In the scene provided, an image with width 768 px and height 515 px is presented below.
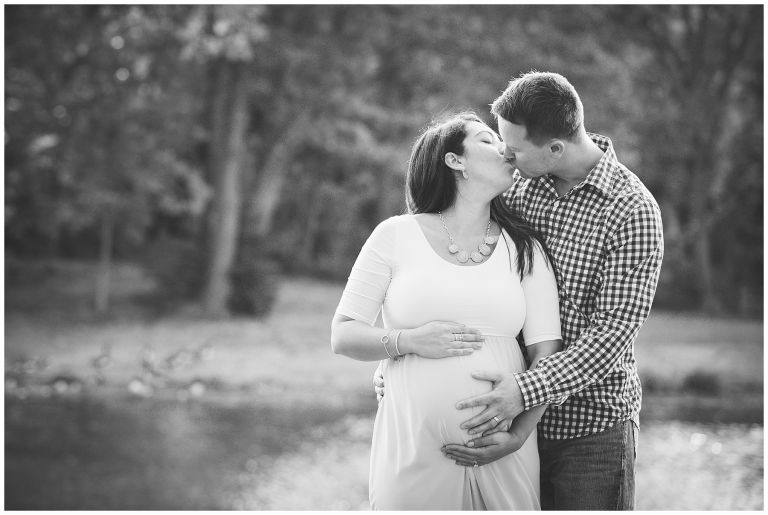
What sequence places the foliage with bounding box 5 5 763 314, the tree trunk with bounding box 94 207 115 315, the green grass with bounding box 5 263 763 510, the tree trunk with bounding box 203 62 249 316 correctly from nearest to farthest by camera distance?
the green grass with bounding box 5 263 763 510, the foliage with bounding box 5 5 763 314, the tree trunk with bounding box 203 62 249 316, the tree trunk with bounding box 94 207 115 315

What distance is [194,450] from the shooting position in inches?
286

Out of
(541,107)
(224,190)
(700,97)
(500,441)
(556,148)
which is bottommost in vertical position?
(224,190)

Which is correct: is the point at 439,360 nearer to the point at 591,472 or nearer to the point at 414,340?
the point at 414,340

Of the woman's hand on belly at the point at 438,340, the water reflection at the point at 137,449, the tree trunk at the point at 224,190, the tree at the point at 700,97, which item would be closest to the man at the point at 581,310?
the woman's hand on belly at the point at 438,340

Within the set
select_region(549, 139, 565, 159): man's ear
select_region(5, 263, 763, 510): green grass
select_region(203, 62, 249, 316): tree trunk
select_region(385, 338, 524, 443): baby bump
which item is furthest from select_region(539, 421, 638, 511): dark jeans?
select_region(203, 62, 249, 316): tree trunk

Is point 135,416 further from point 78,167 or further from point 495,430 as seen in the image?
point 495,430

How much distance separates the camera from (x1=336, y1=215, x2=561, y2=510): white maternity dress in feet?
6.65

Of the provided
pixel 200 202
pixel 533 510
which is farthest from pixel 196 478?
pixel 200 202

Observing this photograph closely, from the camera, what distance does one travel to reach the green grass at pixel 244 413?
20.9ft

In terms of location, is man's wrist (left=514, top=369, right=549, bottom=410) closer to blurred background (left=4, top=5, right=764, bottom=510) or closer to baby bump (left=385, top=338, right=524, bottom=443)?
baby bump (left=385, top=338, right=524, bottom=443)

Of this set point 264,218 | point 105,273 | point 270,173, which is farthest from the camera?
point 264,218

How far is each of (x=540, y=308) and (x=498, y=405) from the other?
0.28 m

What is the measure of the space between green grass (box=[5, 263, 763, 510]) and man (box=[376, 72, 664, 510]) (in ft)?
13.5

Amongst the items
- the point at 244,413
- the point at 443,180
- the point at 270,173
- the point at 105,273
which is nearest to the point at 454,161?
the point at 443,180
